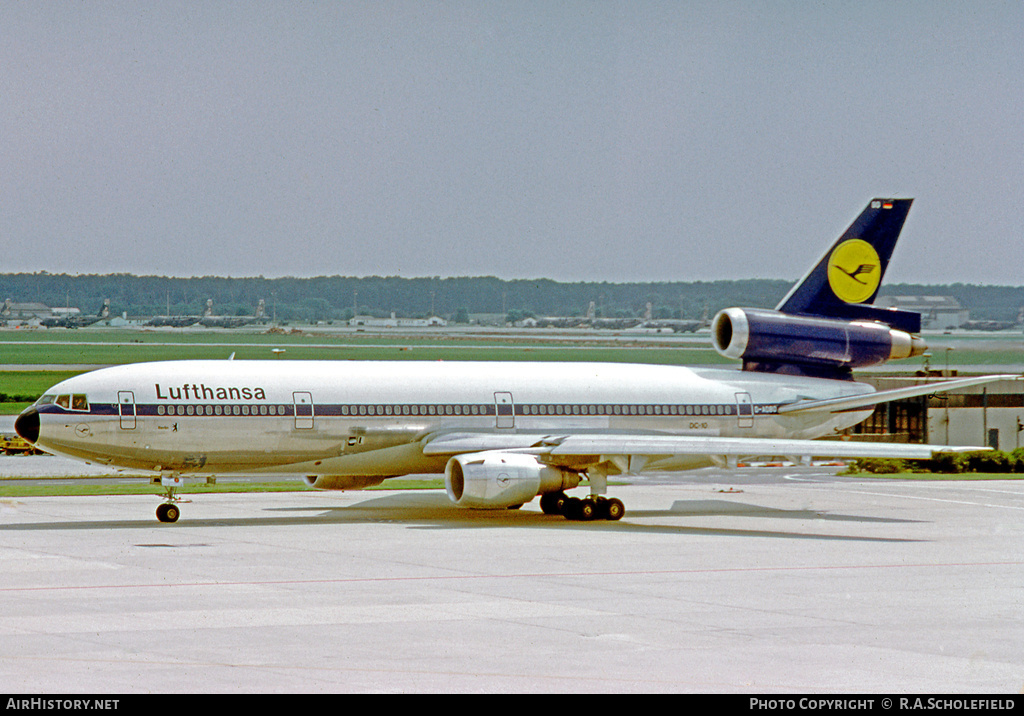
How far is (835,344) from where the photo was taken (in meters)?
38.2

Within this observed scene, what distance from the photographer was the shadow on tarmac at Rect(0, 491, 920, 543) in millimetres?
30072

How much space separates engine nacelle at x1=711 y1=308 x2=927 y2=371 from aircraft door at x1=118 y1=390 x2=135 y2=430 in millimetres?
16906

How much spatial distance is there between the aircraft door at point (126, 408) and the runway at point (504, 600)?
250cm

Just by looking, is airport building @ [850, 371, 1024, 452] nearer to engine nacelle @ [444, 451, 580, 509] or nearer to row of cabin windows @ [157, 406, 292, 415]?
engine nacelle @ [444, 451, 580, 509]

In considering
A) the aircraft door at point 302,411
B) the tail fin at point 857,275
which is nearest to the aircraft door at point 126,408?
the aircraft door at point 302,411

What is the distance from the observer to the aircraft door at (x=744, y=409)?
37500mm

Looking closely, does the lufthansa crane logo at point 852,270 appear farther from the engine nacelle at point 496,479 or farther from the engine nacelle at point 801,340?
the engine nacelle at point 496,479

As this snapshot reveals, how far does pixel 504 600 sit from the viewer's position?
63.5ft

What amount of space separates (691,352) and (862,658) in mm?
88901

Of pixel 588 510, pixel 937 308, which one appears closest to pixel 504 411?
pixel 588 510

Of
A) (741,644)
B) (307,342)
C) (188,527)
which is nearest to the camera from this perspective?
(741,644)

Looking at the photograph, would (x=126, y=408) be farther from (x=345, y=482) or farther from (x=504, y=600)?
(x=504, y=600)
